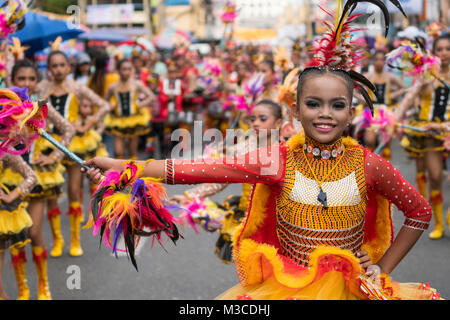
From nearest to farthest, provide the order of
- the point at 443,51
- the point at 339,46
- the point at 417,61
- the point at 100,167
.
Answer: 1. the point at 100,167
2. the point at 339,46
3. the point at 417,61
4. the point at 443,51

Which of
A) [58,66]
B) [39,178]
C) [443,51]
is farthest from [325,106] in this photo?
[58,66]

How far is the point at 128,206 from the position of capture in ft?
7.60

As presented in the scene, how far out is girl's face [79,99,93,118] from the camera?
7161 millimetres

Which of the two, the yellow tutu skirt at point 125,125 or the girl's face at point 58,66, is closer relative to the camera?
the girl's face at point 58,66

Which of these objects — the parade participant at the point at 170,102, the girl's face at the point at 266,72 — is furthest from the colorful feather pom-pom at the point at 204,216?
the parade participant at the point at 170,102

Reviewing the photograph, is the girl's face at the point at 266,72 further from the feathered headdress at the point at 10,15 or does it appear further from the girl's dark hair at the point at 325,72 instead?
the girl's dark hair at the point at 325,72

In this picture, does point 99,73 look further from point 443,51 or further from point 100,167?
point 100,167

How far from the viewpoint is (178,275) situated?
17.8ft

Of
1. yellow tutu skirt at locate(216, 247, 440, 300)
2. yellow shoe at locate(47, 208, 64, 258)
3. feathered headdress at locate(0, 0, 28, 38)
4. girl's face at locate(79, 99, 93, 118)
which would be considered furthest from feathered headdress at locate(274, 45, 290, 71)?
yellow tutu skirt at locate(216, 247, 440, 300)

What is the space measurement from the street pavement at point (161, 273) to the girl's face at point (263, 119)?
4.26 feet

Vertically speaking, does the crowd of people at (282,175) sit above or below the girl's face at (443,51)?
below

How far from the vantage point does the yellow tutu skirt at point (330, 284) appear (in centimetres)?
236

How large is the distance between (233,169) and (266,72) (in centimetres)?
459
